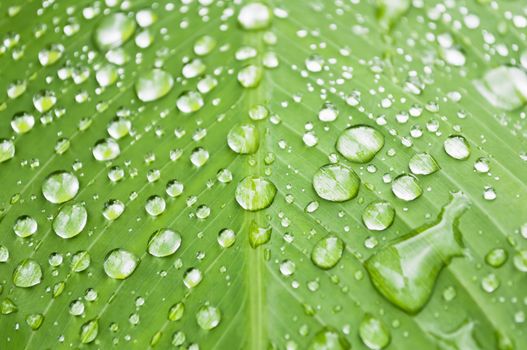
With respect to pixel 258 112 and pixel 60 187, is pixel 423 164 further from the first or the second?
pixel 60 187

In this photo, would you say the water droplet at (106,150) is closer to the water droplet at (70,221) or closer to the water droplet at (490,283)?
the water droplet at (70,221)

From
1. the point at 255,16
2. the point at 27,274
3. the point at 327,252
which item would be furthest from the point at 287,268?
the point at 255,16

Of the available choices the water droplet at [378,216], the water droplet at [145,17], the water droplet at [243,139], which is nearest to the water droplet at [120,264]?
the water droplet at [243,139]

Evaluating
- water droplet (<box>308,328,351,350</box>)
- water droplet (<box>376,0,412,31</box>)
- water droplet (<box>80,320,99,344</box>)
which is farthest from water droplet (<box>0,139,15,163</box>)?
water droplet (<box>376,0,412,31</box>)

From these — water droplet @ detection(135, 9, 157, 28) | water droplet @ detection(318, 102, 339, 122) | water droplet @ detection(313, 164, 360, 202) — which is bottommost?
water droplet @ detection(313, 164, 360, 202)

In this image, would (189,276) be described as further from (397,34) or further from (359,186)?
(397,34)

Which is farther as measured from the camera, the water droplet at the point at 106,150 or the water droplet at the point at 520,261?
the water droplet at the point at 106,150

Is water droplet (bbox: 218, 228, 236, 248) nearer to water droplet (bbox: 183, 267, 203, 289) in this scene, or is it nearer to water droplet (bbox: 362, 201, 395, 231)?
water droplet (bbox: 183, 267, 203, 289)
